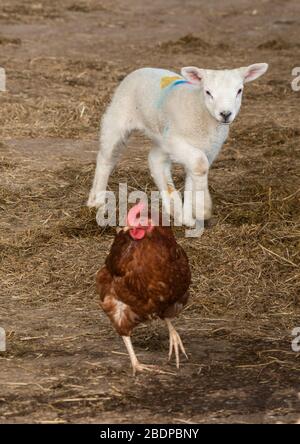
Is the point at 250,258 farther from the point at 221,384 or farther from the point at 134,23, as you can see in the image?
the point at 134,23

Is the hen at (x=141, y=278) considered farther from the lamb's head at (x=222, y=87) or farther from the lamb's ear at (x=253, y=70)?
the lamb's ear at (x=253, y=70)

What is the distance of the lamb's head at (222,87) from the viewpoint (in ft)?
24.7

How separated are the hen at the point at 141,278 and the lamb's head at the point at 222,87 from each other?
1.89 metres

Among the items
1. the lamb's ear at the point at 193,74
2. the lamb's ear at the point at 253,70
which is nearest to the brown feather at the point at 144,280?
the lamb's ear at the point at 193,74

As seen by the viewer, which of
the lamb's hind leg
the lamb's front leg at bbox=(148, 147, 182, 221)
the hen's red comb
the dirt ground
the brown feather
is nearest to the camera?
the dirt ground

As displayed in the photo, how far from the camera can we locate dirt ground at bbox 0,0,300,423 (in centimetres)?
551

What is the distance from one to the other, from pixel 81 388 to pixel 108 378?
0.65 ft

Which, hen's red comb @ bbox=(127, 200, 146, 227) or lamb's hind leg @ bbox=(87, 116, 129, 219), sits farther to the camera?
lamb's hind leg @ bbox=(87, 116, 129, 219)

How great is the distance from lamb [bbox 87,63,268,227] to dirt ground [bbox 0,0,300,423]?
35 centimetres
